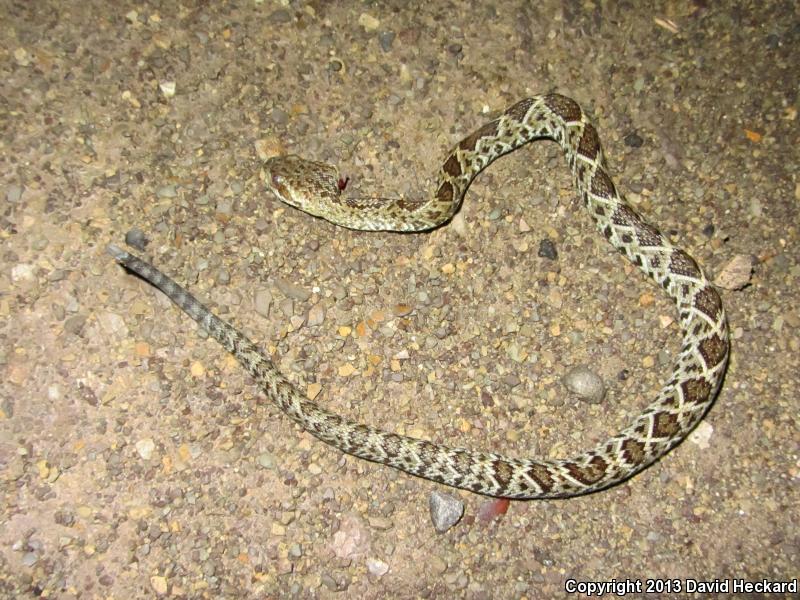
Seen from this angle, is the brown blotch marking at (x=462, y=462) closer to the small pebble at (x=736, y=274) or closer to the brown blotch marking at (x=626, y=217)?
the brown blotch marking at (x=626, y=217)

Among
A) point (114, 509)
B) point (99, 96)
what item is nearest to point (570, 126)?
point (99, 96)

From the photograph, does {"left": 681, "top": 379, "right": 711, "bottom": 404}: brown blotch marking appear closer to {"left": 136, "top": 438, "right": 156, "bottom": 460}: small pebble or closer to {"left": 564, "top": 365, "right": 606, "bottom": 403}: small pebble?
{"left": 564, "top": 365, "right": 606, "bottom": 403}: small pebble

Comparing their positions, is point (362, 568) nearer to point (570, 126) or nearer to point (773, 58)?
point (570, 126)

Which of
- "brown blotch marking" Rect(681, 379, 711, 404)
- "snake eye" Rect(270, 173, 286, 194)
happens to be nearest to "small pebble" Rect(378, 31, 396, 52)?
"snake eye" Rect(270, 173, 286, 194)

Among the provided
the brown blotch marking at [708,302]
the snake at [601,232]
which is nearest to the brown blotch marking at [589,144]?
the snake at [601,232]

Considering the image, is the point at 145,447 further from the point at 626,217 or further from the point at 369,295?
the point at 626,217
